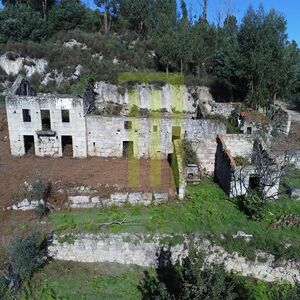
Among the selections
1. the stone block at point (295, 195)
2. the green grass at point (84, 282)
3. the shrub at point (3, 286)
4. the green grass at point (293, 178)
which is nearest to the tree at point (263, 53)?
the green grass at point (293, 178)

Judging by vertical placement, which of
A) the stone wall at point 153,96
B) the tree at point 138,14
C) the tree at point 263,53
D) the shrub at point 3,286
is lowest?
the shrub at point 3,286

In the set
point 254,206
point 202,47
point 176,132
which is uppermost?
point 202,47

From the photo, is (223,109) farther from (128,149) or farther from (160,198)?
(160,198)

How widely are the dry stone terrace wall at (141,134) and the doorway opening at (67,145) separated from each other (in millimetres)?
1539

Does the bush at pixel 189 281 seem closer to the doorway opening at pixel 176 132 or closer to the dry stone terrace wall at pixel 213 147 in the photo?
the dry stone terrace wall at pixel 213 147

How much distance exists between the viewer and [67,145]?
23.6 m

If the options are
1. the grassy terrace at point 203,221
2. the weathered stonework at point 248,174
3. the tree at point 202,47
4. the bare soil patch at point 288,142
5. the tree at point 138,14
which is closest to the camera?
the grassy terrace at point 203,221

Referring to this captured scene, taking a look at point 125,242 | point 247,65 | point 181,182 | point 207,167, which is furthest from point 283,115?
point 125,242

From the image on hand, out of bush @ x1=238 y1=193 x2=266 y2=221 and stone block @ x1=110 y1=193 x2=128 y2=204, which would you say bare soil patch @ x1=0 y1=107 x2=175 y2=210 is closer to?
stone block @ x1=110 y1=193 x2=128 y2=204

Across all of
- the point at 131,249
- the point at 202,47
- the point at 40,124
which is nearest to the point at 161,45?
the point at 202,47

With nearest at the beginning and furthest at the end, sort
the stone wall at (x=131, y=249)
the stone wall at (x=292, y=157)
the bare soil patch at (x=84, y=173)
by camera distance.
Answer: the stone wall at (x=131, y=249), the bare soil patch at (x=84, y=173), the stone wall at (x=292, y=157)

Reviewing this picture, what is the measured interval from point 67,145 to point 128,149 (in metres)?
4.61

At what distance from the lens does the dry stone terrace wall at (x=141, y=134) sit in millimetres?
21266

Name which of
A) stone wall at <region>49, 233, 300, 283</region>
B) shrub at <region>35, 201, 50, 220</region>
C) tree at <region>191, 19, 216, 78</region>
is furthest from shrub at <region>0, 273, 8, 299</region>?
tree at <region>191, 19, 216, 78</region>
